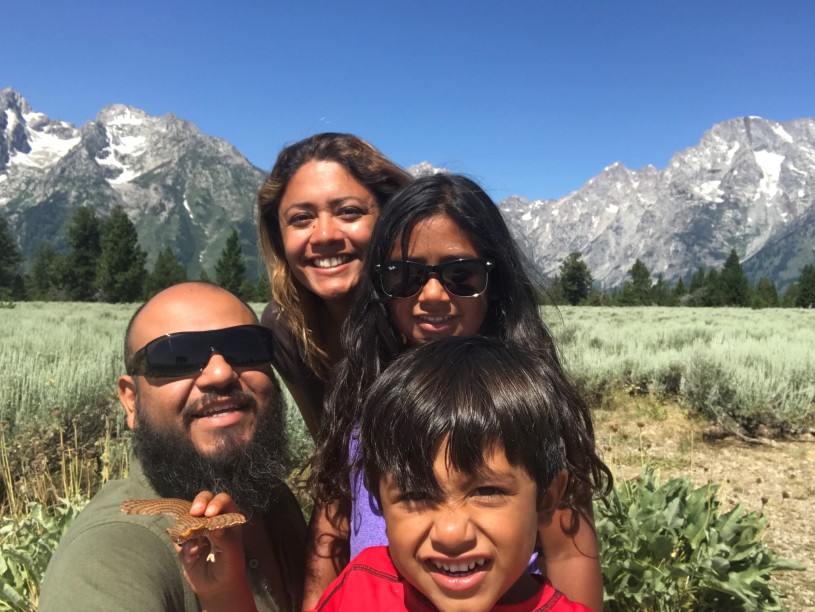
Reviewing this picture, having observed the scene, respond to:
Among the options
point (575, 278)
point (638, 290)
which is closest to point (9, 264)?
point (575, 278)

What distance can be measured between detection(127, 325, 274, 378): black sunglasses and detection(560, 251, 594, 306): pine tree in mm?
37859

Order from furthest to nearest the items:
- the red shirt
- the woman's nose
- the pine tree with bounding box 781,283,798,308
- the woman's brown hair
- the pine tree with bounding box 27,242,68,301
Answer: the pine tree with bounding box 781,283,798,308
the pine tree with bounding box 27,242,68,301
the woman's brown hair
the woman's nose
the red shirt

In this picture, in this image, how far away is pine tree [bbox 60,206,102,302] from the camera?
49969mm

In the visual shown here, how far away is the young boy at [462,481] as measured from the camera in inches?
50.5

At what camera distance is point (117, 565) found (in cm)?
151

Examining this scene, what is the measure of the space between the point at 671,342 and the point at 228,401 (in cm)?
1170

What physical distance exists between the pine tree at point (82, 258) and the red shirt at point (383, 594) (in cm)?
5312

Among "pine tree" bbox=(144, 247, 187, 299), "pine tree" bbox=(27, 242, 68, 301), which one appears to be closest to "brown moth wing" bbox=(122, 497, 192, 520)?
"pine tree" bbox=(144, 247, 187, 299)

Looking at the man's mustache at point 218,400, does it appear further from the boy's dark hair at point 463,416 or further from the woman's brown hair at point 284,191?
the woman's brown hair at point 284,191

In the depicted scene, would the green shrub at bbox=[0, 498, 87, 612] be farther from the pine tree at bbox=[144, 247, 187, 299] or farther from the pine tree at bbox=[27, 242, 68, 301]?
the pine tree at bbox=[27, 242, 68, 301]

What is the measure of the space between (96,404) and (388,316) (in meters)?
4.91

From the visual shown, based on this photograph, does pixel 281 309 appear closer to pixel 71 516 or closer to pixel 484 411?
pixel 71 516

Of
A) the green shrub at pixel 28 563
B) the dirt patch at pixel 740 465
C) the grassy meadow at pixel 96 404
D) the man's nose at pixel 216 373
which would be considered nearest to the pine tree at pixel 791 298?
the grassy meadow at pixel 96 404

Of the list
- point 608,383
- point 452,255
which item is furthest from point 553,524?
point 608,383
